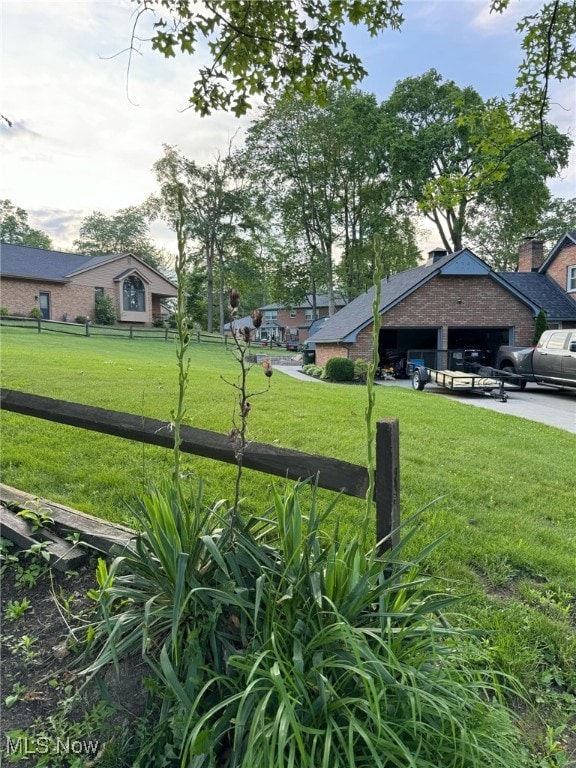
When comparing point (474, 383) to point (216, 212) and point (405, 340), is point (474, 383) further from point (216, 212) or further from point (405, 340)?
point (216, 212)

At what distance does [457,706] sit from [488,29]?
6626 millimetres

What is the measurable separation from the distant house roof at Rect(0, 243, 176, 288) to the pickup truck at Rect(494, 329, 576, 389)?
1143 inches

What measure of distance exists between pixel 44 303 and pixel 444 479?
109 ft

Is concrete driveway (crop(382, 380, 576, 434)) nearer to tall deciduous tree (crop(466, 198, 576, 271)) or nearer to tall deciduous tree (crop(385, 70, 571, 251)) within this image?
tall deciduous tree (crop(385, 70, 571, 251))

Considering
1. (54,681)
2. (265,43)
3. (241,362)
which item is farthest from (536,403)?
(54,681)

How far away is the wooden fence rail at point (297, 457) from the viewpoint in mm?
1987

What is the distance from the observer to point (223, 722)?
1431 mm

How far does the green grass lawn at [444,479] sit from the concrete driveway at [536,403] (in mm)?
1415

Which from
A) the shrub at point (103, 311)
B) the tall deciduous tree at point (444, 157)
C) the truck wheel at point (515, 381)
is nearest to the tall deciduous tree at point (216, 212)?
the shrub at point (103, 311)

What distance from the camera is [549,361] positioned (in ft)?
49.3

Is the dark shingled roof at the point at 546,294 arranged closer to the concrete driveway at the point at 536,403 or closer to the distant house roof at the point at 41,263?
the concrete driveway at the point at 536,403

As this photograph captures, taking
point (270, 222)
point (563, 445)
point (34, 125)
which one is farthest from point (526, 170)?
point (34, 125)

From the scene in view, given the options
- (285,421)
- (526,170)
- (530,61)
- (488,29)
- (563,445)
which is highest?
(526,170)

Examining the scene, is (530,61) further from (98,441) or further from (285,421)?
(98,441)
